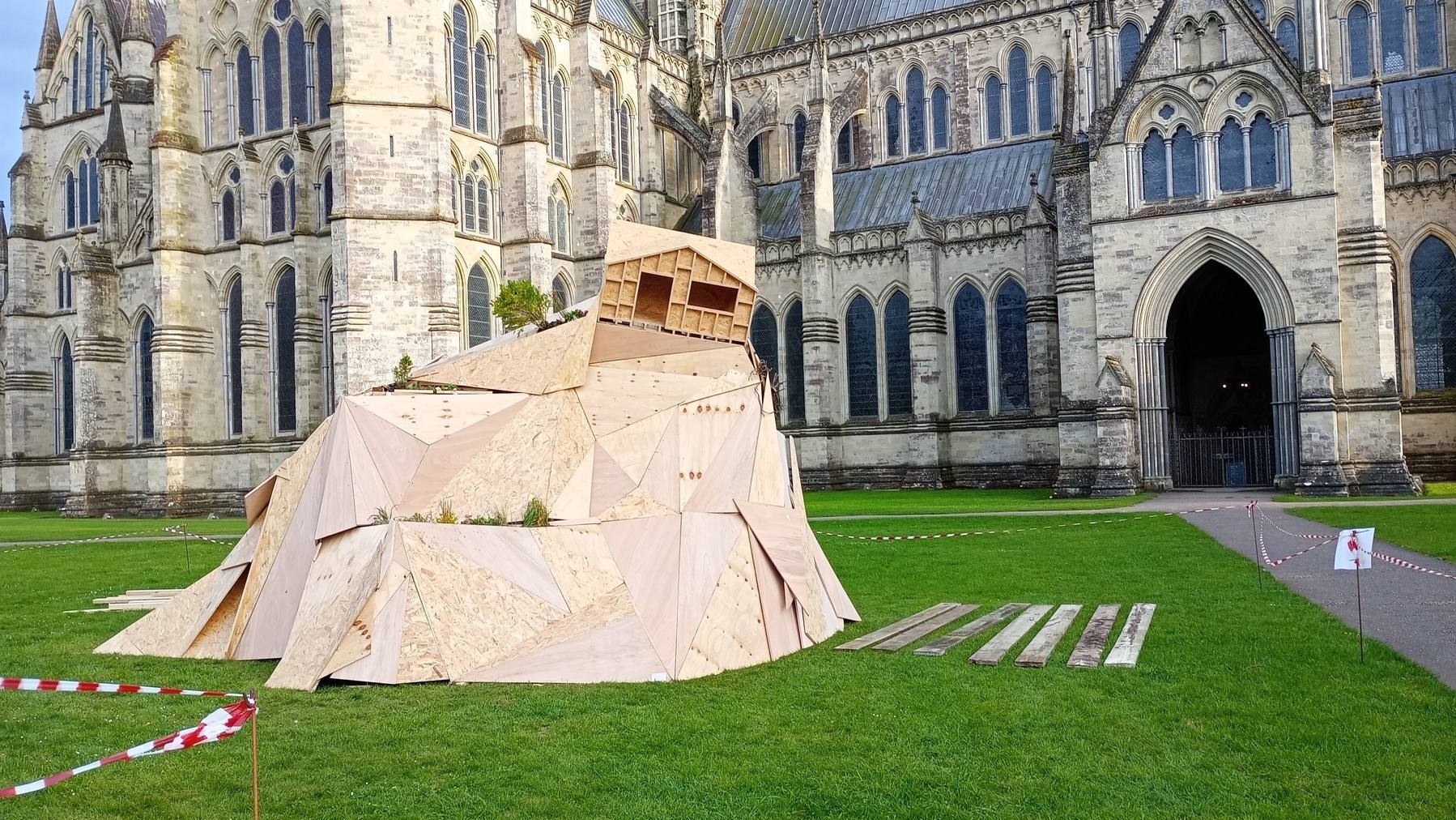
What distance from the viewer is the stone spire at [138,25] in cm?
4488

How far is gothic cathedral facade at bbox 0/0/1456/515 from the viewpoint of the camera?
3312cm

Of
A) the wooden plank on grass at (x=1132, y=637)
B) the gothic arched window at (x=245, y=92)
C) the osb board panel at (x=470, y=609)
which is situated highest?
the gothic arched window at (x=245, y=92)

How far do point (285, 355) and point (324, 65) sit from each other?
9.63 m

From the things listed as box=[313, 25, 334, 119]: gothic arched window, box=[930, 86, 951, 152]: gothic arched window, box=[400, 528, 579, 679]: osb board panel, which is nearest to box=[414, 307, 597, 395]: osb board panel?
box=[400, 528, 579, 679]: osb board panel

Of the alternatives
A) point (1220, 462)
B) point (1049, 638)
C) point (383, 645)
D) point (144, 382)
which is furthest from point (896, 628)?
point (144, 382)

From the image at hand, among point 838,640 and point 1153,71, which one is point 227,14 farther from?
point 838,640

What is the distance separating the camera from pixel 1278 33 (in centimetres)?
4081

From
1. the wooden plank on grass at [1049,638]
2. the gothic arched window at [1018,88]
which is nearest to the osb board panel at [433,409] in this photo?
the wooden plank on grass at [1049,638]

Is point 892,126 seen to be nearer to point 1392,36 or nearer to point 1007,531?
point 1392,36

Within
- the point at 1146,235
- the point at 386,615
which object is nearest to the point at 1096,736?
the point at 386,615

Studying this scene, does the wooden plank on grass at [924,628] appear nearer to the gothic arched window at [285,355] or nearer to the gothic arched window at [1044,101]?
the gothic arched window at [285,355]

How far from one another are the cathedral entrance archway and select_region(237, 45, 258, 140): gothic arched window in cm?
2948

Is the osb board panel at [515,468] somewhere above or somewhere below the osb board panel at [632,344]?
below

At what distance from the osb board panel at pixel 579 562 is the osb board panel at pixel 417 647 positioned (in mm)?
1289
